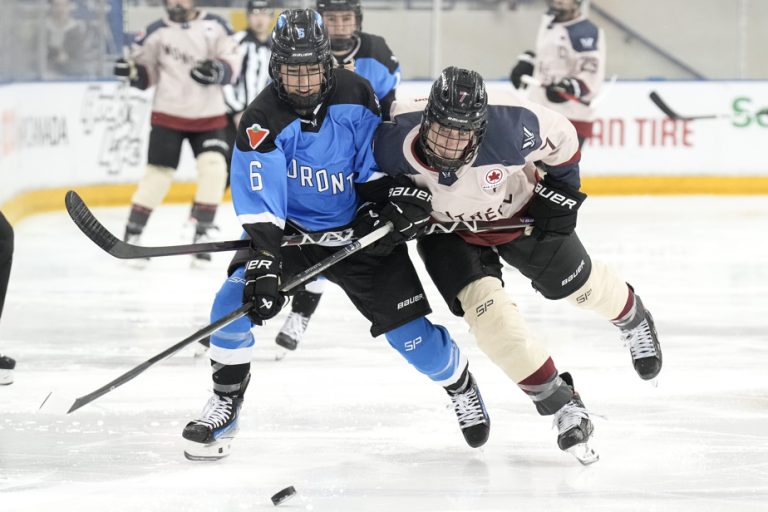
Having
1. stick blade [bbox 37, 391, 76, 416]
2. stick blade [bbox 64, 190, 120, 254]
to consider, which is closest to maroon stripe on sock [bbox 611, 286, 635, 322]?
stick blade [bbox 64, 190, 120, 254]

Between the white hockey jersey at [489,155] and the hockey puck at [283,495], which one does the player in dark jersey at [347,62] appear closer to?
the white hockey jersey at [489,155]

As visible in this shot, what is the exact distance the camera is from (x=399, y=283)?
2.96 meters

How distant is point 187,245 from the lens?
2961 mm

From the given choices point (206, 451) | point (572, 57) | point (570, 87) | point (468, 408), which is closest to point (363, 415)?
point (468, 408)

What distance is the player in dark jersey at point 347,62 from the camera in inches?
159

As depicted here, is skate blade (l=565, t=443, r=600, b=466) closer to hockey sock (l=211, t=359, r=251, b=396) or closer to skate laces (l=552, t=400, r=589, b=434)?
skate laces (l=552, t=400, r=589, b=434)

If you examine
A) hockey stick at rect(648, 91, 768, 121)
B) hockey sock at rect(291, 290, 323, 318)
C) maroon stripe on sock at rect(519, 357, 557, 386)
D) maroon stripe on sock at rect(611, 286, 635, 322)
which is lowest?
hockey stick at rect(648, 91, 768, 121)

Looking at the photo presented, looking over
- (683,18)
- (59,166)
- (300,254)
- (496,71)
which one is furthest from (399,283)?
(683,18)

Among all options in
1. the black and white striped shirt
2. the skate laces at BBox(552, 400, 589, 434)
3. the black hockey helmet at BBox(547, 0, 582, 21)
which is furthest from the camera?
the black and white striped shirt

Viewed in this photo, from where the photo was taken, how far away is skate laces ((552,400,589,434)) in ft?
9.39

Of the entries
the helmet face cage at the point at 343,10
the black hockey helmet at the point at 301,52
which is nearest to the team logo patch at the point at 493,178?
the black hockey helmet at the point at 301,52

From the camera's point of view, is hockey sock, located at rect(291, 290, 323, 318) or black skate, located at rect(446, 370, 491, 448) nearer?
black skate, located at rect(446, 370, 491, 448)

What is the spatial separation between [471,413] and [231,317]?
619mm

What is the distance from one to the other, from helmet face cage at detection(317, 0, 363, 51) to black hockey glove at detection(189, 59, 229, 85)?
1.87 metres
